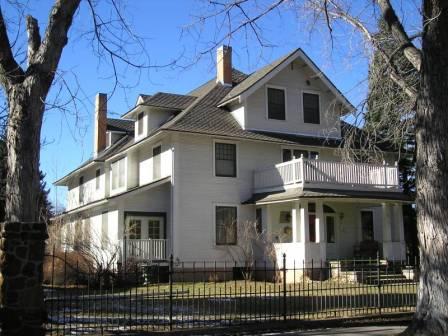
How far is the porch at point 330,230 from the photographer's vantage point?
25.1 metres

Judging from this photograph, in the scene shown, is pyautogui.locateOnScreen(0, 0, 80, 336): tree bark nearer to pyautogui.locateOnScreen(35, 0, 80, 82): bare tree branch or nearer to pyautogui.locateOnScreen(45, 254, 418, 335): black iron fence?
pyautogui.locateOnScreen(35, 0, 80, 82): bare tree branch

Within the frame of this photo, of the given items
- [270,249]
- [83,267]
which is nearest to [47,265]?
[83,267]

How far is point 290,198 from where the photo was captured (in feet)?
81.0

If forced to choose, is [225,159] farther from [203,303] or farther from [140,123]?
[203,303]

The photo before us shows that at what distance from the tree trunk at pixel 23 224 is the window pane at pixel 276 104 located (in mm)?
19136

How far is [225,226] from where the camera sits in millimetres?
27188

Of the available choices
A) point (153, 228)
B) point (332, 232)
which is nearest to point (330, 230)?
point (332, 232)

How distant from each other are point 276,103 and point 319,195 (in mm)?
6766

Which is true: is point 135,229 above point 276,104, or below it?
below

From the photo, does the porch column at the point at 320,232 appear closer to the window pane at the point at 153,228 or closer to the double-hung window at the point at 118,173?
the window pane at the point at 153,228

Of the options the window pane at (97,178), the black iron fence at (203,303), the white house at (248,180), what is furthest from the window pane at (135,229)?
the window pane at (97,178)

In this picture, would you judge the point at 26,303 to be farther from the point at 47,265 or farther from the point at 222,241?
the point at 222,241

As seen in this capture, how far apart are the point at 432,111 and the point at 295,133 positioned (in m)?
19.2

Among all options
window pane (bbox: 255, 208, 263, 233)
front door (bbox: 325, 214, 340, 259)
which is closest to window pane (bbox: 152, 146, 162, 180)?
window pane (bbox: 255, 208, 263, 233)
